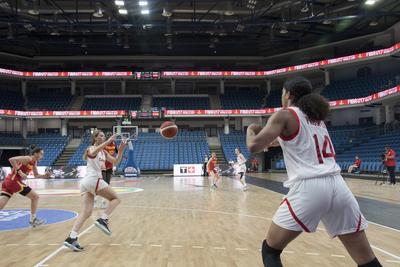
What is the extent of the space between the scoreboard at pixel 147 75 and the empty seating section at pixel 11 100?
12566 mm

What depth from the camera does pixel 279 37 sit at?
4256 centimetres

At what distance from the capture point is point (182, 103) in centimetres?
4319

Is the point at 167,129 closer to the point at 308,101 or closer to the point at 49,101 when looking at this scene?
the point at 308,101

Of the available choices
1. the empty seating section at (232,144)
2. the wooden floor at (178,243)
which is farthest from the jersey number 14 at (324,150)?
the empty seating section at (232,144)

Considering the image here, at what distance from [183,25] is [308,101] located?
32273 millimetres

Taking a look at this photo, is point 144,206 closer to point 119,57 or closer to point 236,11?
point 236,11

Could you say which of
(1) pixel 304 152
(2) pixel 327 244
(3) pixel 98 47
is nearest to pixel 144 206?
(2) pixel 327 244

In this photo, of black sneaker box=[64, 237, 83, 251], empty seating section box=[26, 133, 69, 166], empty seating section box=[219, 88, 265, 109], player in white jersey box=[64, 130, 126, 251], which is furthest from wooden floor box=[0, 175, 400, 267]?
empty seating section box=[219, 88, 265, 109]

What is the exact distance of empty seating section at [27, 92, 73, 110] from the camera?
137 feet

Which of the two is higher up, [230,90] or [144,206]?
[230,90]

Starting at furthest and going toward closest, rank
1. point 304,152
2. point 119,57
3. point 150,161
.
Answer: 1. point 119,57
2. point 150,161
3. point 304,152

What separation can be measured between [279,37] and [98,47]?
20997 mm

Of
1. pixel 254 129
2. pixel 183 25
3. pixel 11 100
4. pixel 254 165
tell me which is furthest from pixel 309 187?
pixel 11 100

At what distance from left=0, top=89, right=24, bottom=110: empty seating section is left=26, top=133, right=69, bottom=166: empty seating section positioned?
338 centimetres
